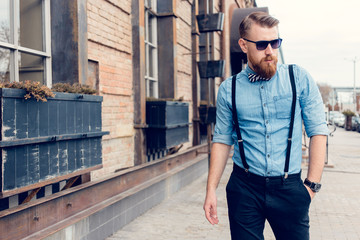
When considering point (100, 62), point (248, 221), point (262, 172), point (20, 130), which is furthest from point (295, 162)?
point (100, 62)

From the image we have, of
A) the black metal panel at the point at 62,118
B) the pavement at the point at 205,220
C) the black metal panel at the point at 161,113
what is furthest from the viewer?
the black metal panel at the point at 161,113

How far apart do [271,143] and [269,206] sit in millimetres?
369

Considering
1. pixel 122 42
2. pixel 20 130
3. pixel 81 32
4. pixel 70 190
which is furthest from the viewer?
pixel 122 42

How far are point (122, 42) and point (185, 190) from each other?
10.6 feet

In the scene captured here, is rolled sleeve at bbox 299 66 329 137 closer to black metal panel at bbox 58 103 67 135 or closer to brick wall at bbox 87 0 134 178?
black metal panel at bbox 58 103 67 135

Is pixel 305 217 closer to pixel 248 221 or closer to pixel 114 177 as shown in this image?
pixel 248 221

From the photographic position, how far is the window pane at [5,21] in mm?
3803

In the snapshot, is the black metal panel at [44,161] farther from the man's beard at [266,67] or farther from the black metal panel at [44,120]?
the man's beard at [266,67]

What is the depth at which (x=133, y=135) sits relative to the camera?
654 cm

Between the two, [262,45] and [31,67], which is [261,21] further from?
[31,67]

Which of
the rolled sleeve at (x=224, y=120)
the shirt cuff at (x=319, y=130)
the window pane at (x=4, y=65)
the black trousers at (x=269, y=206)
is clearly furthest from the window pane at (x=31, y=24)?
the shirt cuff at (x=319, y=130)

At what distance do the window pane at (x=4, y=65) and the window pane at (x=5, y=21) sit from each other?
11cm

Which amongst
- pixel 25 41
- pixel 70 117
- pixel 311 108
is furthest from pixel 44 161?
pixel 311 108

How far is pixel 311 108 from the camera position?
2.47 meters
